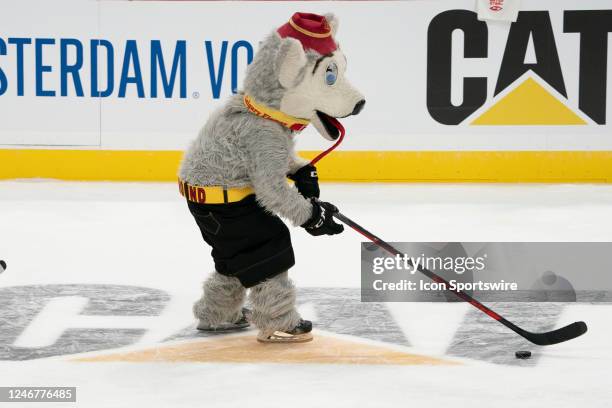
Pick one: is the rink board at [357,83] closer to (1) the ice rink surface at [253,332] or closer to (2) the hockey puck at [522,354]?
(1) the ice rink surface at [253,332]


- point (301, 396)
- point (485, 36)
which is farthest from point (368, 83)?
point (301, 396)

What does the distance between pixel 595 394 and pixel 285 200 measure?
0.97m

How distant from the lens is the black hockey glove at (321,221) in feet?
10.8

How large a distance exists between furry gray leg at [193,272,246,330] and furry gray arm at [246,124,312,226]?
14.3 inches

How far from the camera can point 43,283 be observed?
4.26 meters

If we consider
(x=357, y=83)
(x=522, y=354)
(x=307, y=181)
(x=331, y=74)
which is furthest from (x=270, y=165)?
(x=357, y=83)

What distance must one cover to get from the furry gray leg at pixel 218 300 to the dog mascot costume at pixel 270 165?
88 mm

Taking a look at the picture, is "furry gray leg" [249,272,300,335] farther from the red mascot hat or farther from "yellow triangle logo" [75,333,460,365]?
the red mascot hat

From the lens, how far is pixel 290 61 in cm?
332

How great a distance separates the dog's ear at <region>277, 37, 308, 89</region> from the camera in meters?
3.30
